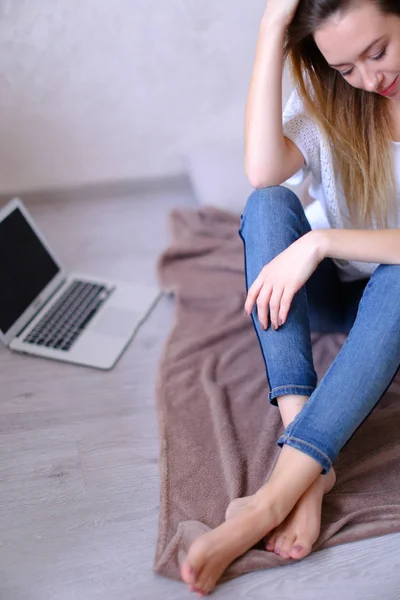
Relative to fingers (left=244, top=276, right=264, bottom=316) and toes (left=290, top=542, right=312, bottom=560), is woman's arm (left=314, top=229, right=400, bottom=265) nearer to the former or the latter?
fingers (left=244, top=276, right=264, bottom=316)

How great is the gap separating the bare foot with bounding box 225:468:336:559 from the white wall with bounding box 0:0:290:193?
4.06 feet

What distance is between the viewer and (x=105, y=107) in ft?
6.26

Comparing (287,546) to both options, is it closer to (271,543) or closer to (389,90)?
(271,543)

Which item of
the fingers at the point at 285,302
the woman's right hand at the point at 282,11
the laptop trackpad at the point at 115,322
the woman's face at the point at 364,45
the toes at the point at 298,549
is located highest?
the woman's right hand at the point at 282,11

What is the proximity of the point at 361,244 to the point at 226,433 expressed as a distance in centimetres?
41

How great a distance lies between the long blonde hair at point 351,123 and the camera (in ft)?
3.70

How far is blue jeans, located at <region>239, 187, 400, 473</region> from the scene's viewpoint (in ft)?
3.22

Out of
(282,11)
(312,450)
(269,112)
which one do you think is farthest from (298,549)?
(282,11)

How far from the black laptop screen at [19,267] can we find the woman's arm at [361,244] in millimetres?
710

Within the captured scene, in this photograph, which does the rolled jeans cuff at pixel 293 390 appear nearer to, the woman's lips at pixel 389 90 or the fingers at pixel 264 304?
the fingers at pixel 264 304

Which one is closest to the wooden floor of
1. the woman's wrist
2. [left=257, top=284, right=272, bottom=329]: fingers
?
[left=257, top=284, right=272, bottom=329]: fingers

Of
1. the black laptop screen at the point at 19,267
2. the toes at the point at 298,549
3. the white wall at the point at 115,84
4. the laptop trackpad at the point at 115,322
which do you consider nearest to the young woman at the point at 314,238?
the toes at the point at 298,549

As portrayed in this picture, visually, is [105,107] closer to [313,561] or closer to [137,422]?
[137,422]

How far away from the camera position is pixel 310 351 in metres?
1.08
